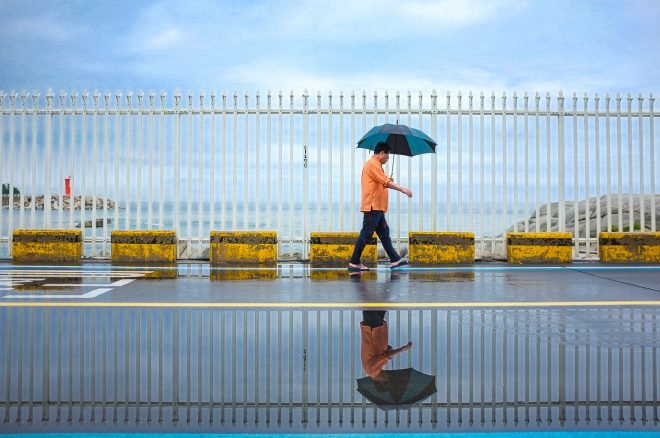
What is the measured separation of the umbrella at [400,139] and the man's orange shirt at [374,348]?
6.30 metres

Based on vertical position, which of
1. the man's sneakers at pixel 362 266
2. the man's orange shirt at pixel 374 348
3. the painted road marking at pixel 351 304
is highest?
the man's sneakers at pixel 362 266

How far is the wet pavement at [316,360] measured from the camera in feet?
12.0

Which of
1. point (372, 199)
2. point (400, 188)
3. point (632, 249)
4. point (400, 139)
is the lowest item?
point (632, 249)

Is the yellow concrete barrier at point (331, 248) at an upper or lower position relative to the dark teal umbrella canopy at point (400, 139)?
lower

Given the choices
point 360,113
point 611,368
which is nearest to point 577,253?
point 360,113

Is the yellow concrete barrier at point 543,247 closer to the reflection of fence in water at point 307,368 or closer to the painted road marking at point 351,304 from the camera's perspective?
the painted road marking at point 351,304

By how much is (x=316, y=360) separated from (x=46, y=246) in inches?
446

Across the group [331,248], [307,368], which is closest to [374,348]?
[307,368]

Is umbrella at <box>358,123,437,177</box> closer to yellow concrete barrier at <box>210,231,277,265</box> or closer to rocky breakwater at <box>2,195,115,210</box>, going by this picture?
yellow concrete barrier at <box>210,231,277,265</box>

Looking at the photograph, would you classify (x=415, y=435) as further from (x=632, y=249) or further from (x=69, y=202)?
(x=69, y=202)

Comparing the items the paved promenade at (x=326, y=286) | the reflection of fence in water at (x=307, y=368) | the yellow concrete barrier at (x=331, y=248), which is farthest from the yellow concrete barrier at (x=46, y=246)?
the reflection of fence in water at (x=307, y=368)

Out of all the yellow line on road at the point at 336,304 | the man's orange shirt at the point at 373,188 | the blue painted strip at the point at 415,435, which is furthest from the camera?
the man's orange shirt at the point at 373,188

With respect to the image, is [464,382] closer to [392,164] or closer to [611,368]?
[611,368]

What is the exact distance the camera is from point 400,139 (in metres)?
12.8
